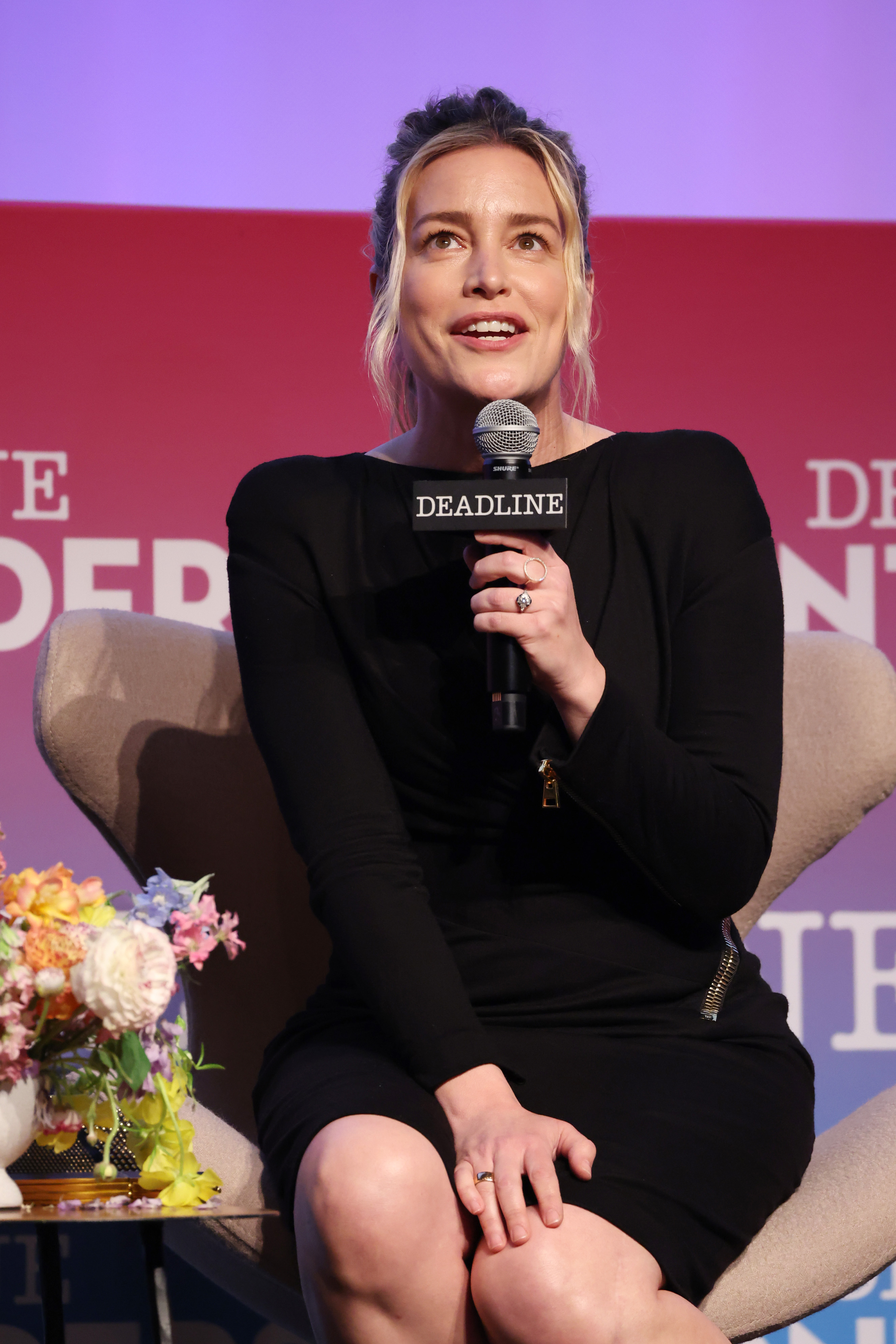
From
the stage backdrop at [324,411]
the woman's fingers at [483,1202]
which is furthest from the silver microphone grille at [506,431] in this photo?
the stage backdrop at [324,411]

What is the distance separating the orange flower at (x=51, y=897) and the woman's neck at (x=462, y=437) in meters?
0.56

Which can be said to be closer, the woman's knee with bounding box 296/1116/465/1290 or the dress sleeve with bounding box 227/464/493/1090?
the woman's knee with bounding box 296/1116/465/1290

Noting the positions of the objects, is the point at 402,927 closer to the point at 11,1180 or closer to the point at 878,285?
the point at 11,1180

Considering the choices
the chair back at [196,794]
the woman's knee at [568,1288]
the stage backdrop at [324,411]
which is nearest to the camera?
the woman's knee at [568,1288]

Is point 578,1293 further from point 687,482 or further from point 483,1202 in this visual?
point 687,482

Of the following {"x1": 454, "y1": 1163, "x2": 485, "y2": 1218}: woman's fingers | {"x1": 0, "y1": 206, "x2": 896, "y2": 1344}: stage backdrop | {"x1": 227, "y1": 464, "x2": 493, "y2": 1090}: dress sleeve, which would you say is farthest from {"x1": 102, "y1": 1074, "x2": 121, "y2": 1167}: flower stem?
{"x1": 0, "y1": 206, "x2": 896, "y2": 1344}: stage backdrop

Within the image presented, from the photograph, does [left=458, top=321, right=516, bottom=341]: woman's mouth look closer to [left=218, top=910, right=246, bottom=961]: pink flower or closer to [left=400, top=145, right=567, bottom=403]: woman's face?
[left=400, top=145, right=567, bottom=403]: woman's face

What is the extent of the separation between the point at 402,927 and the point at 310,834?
13cm

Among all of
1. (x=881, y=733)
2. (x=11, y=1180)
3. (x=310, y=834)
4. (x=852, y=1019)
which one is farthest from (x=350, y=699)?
(x=852, y=1019)

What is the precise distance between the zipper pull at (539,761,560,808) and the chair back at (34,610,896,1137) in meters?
0.51

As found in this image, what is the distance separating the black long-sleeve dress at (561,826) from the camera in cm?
121

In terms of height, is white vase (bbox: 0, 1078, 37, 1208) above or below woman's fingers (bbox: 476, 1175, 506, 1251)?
above

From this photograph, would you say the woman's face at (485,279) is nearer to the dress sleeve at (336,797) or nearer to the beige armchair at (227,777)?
the dress sleeve at (336,797)

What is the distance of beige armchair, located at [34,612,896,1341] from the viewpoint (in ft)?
5.42
